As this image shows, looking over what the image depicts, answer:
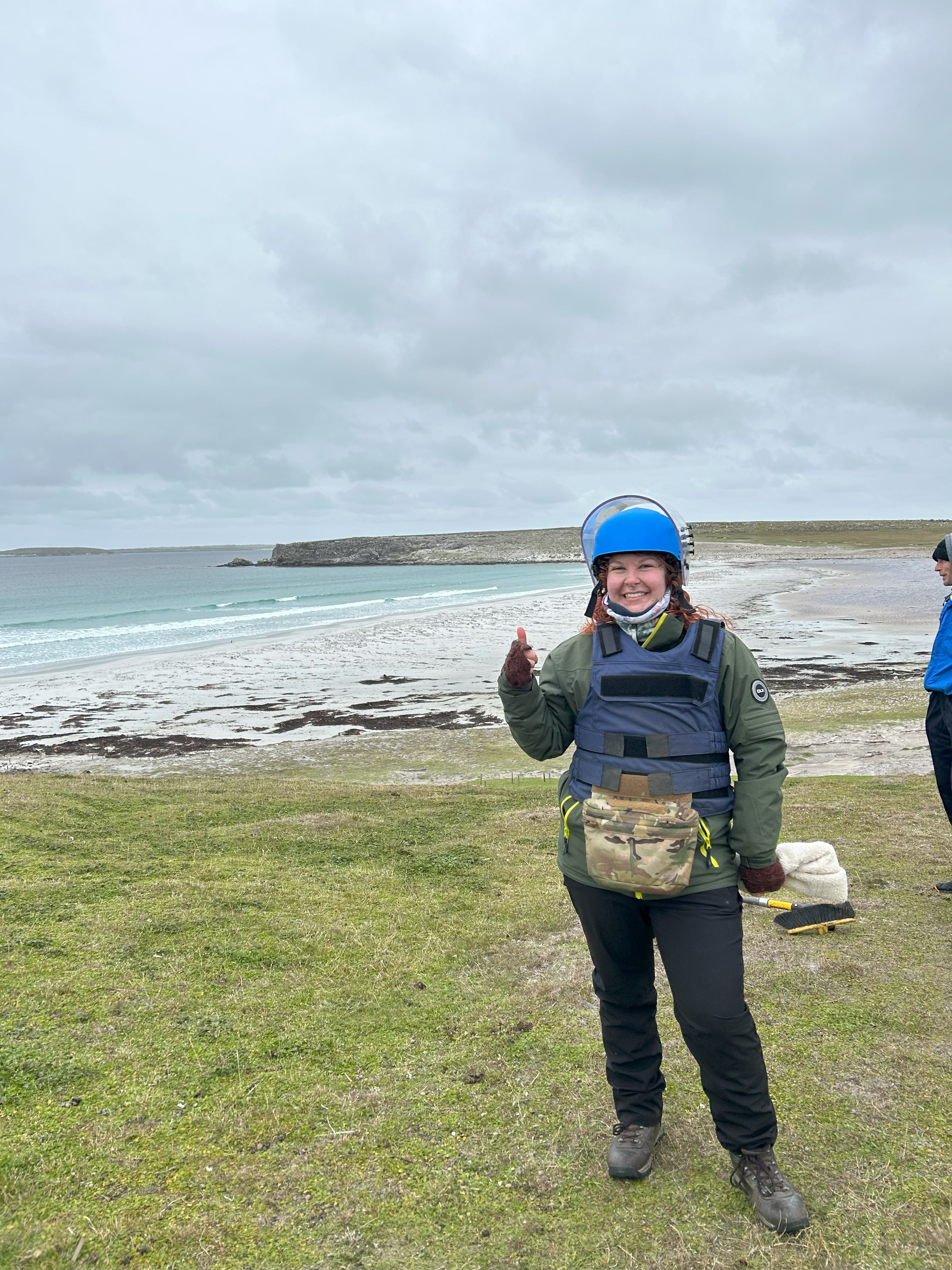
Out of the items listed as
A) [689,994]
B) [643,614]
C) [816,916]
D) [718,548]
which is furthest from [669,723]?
[718,548]

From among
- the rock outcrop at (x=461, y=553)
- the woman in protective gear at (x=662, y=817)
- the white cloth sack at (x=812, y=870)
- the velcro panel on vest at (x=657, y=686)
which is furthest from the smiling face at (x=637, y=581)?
the rock outcrop at (x=461, y=553)

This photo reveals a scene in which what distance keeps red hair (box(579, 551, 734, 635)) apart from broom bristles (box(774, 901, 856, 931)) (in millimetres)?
2912

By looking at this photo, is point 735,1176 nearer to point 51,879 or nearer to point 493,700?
point 51,879

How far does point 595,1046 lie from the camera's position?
424 centimetres

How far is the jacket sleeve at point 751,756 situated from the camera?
3.12 meters

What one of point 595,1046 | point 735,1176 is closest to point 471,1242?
point 735,1176

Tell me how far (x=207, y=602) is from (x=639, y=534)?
79.4 metres

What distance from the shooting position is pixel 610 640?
3.32 meters

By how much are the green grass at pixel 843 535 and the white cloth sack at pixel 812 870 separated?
329ft

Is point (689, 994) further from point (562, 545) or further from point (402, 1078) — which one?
point (562, 545)

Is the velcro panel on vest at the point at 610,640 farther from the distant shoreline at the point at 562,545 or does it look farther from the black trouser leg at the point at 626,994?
the distant shoreline at the point at 562,545

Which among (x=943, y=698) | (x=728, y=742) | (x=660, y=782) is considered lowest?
(x=943, y=698)

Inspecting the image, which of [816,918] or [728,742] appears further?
[816,918]

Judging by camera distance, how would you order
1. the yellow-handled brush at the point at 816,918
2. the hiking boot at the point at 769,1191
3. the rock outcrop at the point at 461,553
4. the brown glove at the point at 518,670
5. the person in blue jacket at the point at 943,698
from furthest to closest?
the rock outcrop at the point at 461,553 < the person in blue jacket at the point at 943,698 < the yellow-handled brush at the point at 816,918 < the brown glove at the point at 518,670 < the hiking boot at the point at 769,1191
